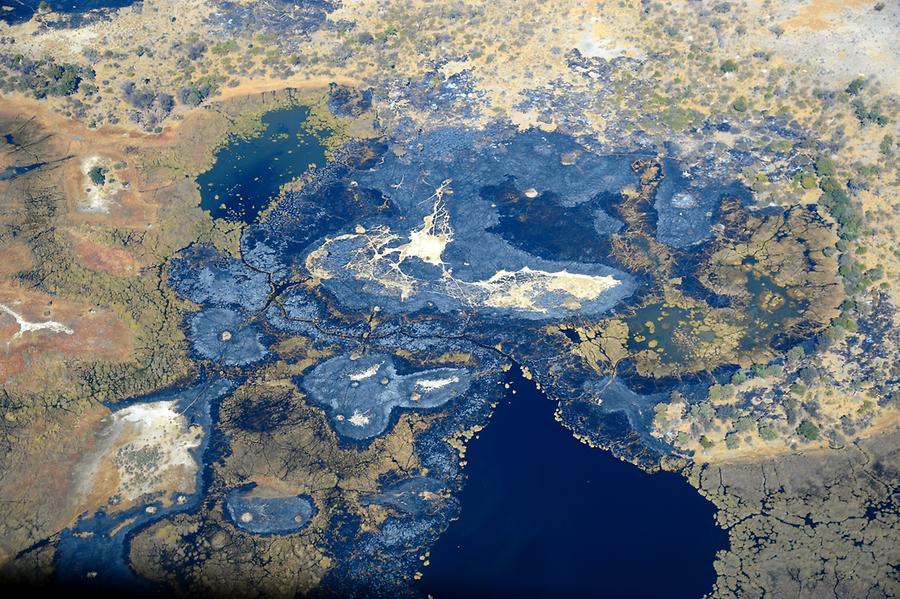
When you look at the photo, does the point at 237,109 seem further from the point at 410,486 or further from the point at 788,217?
the point at 788,217

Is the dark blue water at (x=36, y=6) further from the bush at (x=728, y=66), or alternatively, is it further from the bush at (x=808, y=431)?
the bush at (x=808, y=431)

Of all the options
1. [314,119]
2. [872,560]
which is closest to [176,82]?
[314,119]

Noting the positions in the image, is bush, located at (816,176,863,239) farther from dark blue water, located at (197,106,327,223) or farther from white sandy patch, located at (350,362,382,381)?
dark blue water, located at (197,106,327,223)

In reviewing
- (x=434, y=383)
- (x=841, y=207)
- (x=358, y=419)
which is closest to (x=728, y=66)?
(x=841, y=207)

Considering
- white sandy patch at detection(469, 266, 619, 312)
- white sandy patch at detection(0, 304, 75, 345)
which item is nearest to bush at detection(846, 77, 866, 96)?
white sandy patch at detection(469, 266, 619, 312)

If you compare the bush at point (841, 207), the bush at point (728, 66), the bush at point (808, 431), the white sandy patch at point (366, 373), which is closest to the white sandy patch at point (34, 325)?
the white sandy patch at point (366, 373)

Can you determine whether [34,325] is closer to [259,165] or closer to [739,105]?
[259,165]
